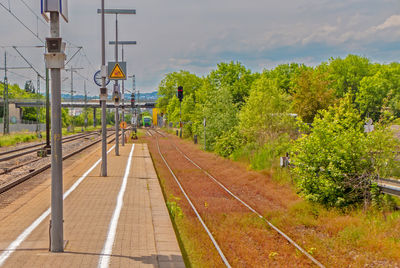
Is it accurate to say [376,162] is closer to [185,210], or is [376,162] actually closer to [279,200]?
[279,200]

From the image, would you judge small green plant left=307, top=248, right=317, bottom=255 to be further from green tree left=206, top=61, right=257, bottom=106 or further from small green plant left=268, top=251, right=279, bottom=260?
green tree left=206, top=61, right=257, bottom=106

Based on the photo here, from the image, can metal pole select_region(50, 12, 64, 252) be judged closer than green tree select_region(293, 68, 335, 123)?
Yes

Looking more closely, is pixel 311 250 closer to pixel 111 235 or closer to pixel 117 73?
pixel 111 235

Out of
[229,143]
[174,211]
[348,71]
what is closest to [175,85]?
[348,71]

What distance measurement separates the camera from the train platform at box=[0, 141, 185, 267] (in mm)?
7141

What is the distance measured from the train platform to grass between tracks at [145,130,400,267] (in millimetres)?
641

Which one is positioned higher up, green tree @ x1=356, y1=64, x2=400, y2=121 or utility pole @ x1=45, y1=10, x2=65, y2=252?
green tree @ x1=356, y1=64, x2=400, y2=121

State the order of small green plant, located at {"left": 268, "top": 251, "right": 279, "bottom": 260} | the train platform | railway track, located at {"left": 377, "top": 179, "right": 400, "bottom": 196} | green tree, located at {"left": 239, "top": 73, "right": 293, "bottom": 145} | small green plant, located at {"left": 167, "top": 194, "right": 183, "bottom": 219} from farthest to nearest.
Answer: green tree, located at {"left": 239, "top": 73, "right": 293, "bottom": 145}, small green plant, located at {"left": 167, "top": 194, "right": 183, "bottom": 219}, railway track, located at {"left": 377, "top": 179, "right": 400, "bottom": 196}, small green plant, located at {"left": 268, "top": 251, "right": 279, "bottom": 260}, the train platform

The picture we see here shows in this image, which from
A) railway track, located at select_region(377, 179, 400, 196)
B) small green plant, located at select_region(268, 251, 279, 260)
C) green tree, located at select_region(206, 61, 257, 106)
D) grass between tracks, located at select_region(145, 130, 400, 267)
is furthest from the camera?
green tree, located at select_region(206, 61, 257, 106)

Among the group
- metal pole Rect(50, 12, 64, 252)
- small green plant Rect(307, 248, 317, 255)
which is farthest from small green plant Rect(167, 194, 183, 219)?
metal pole Rect(50, 12, 64, 252)

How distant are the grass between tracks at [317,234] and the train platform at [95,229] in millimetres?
641

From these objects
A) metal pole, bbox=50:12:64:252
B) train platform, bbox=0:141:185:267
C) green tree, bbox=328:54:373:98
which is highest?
green tree, bbox=328:54:373:98

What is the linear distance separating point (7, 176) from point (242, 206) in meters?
11.5

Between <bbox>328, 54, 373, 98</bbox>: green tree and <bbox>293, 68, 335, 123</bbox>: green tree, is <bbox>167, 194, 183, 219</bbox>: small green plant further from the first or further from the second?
<bbox>328, 54, 373, 98</bbox>: green tree
